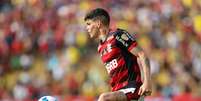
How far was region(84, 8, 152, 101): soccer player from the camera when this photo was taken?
322 inches

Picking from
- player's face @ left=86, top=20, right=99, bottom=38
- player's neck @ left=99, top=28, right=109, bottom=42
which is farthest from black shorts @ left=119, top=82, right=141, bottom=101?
player's face @ left=86, top=20, right=99, bottom=38

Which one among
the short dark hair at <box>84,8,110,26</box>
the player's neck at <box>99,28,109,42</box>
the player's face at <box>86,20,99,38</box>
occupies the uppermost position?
the short dark hair at <box>84,8,110,26</box>

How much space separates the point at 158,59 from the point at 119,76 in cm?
770

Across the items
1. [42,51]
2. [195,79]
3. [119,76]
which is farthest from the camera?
[42,51]

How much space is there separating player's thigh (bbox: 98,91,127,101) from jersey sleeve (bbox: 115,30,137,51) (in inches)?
22.1

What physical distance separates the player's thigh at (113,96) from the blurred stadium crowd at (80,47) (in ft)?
22.7

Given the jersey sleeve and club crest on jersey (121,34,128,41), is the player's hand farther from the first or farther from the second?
club crest on jersey (121,34,128,41)

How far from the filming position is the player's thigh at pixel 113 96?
7.90 metres

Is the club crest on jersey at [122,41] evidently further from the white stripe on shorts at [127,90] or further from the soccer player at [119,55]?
the white stripe on shorts at [127,90]

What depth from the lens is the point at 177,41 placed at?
16.4 metres

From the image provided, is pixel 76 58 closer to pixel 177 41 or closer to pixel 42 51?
pixel 42 51

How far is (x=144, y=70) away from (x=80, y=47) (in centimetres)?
892

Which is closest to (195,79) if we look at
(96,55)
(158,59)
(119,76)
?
(158,59)

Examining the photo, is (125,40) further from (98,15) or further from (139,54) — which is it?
(98,15)
